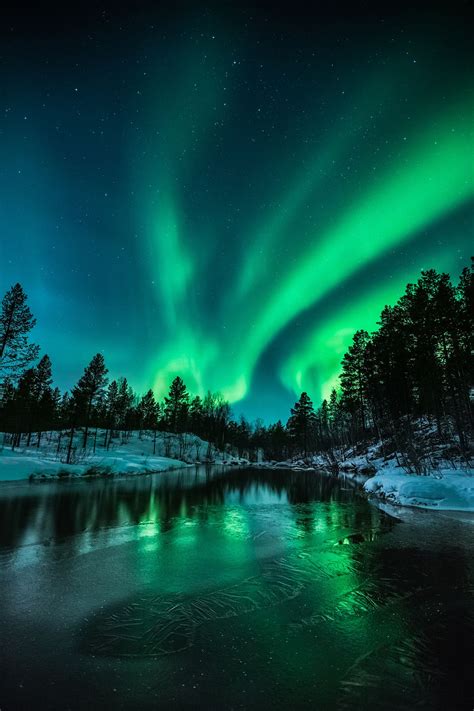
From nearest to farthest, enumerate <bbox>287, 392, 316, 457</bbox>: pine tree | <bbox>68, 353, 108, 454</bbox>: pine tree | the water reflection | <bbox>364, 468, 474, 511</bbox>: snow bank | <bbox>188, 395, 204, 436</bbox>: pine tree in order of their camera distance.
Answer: the water reflection < <bbox>364, 468, 474, 511</bbox>: snow bank < <bbox>68, 353, 108, 454</bbox>: pine tree < <bbox>287, 392, 316, 457</bbox>: pine tree < <bbox>188, 395, 204, 436</bbox>: pine tree

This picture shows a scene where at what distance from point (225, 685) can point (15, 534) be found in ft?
31.6

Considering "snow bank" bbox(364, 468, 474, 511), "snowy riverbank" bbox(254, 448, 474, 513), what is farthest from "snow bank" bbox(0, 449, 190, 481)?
"snow bank" bbox(364, 468, 474, 511)

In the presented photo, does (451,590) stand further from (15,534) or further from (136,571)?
(15,534)

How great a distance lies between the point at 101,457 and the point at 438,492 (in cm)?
4141

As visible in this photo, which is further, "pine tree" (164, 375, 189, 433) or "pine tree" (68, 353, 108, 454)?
"pine tree" (164, 375, 189, 433)

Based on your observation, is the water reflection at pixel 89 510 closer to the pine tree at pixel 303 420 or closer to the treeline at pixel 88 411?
the treeline at pixel 88 411

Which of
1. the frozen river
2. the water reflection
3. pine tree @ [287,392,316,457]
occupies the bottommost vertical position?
the water reflection

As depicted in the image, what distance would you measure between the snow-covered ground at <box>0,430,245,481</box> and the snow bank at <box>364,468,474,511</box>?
89.2 ft

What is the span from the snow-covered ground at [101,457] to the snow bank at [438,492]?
2720 cm

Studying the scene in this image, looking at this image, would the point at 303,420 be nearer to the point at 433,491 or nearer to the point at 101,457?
the point at 101,457

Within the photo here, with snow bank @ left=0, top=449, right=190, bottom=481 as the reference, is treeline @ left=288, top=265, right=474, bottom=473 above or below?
above

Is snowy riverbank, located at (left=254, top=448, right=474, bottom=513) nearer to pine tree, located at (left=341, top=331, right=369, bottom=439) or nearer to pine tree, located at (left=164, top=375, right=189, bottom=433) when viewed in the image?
pine tree, located at (left=341, top=331, right=369, bottom=439)

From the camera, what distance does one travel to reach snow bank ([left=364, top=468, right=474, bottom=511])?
15.3 m

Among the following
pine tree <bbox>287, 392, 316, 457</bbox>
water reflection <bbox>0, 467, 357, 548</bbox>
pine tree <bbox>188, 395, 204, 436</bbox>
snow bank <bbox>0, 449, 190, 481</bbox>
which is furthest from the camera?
pine tree <bbox>188, 395, 204, 436</bbox>
